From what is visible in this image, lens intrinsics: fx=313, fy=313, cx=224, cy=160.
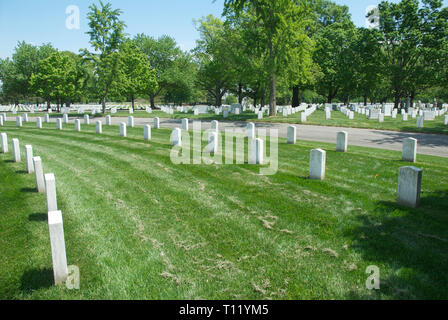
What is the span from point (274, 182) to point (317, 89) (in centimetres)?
4532

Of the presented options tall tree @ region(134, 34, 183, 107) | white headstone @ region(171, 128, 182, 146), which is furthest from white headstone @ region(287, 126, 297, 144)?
tall tree @ region(134, 34, 183, 107)

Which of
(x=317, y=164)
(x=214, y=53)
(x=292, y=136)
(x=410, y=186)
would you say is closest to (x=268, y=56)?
(x=214, y=53)

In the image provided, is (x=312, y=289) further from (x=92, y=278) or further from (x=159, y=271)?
(x=92, y=278)

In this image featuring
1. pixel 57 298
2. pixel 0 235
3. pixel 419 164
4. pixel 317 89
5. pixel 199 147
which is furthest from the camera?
pixel 317 89

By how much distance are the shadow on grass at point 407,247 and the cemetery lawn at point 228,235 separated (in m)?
0.02

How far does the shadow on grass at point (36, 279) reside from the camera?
4.00m

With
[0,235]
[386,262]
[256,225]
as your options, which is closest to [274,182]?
[256,225]

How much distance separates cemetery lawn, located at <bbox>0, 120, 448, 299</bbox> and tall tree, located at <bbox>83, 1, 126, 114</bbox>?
26.9m

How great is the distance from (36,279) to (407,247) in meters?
5.33

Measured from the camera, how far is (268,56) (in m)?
27.3

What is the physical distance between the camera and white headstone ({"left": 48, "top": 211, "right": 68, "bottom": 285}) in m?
3.97

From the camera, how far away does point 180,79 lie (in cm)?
5278

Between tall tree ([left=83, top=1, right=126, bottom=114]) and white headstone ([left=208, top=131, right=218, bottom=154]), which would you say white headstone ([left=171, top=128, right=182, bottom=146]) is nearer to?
white headstone ([left=208, top=131, right=218, bottom=154])

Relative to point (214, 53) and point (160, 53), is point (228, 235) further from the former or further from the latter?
point (160, 53)
